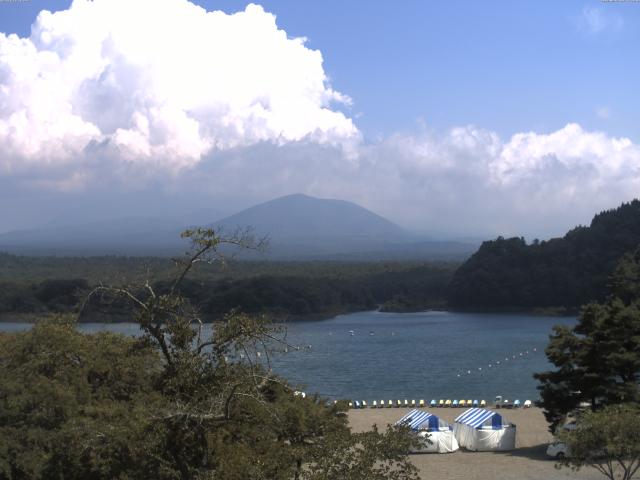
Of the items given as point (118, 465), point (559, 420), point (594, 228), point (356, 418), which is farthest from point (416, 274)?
point (118, 465)

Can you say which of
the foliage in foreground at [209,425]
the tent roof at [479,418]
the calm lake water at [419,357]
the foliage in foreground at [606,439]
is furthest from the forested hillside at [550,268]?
the foliage in foreground at [209,425]

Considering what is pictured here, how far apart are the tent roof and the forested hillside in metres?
44.6

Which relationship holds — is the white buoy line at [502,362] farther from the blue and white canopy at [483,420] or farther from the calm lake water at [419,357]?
the blue and white canopy at [483,420]

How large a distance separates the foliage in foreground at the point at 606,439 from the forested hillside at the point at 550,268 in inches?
1985

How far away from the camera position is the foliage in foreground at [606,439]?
8914mm

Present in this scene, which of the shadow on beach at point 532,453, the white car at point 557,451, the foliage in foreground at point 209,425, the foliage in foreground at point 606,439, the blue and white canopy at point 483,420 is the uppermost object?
the foliage in foreground at point 209,425

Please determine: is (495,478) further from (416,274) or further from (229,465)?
(416,274)

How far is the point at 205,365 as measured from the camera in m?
6.01

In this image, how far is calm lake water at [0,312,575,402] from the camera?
27.6 meters

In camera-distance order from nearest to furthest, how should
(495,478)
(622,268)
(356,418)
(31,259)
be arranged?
(495,478) → (356,418) → (622,268) → (31,259)

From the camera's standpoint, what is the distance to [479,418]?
15.4 metres

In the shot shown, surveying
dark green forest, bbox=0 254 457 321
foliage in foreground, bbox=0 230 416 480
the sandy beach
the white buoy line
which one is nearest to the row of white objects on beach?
the sandy beach

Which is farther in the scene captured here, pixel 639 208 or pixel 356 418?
pixel 639 208

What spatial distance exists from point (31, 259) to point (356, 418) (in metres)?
74.4
